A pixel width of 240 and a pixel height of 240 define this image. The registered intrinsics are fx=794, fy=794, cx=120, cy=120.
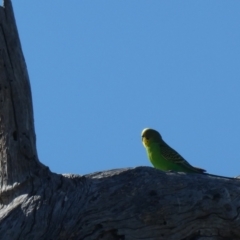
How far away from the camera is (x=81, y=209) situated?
278 inches

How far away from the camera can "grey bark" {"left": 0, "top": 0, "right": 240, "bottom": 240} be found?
23.0ft

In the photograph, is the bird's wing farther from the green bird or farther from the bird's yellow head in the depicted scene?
the bird's yellow head

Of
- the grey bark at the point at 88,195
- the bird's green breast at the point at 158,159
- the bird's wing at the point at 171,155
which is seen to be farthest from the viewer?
the bird's green breast at the point at 158,159

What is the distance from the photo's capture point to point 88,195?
282 inches

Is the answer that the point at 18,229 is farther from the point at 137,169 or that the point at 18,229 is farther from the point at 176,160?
the point at 176,160

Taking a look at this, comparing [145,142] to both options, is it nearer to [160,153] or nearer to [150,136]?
[150,136]

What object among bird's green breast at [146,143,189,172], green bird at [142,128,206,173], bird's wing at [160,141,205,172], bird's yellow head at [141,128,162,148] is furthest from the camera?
bird's yellow head at [141,128,162,148]

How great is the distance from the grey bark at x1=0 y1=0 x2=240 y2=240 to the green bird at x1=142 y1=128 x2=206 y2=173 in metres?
2.71

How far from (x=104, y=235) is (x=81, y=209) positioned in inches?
12.1

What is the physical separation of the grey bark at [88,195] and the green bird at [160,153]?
2.71m

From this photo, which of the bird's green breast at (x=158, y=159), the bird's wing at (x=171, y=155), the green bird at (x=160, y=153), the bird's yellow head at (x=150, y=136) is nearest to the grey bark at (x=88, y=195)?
the bird's wing at (x=171, y=155)

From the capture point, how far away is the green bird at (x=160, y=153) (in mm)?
10461

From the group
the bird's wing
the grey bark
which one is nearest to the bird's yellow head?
the bird's wing

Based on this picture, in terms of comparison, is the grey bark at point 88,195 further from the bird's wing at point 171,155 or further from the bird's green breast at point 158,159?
the bird's green breast at point 158,159
